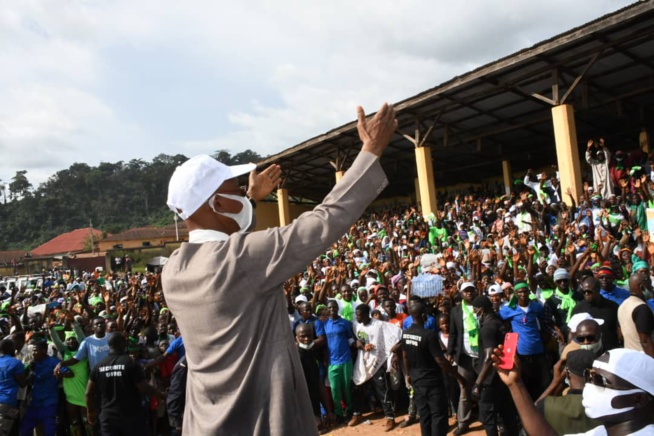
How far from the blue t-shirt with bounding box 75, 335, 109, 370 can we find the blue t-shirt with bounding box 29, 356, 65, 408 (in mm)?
350

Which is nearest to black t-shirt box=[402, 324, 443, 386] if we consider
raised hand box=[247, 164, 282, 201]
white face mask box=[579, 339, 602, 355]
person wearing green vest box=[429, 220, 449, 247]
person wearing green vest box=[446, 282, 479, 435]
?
person wearing green vest box=[446, 282, 479, 435]

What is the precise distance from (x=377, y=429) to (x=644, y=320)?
3.91 meters

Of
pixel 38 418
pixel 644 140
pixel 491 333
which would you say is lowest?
pixel 38 418

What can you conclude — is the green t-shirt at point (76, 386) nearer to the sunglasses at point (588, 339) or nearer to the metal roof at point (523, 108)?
the sunglasses at point (588, 339)

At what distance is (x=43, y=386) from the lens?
6.27m

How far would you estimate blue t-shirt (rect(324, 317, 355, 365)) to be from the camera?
24.6 feet

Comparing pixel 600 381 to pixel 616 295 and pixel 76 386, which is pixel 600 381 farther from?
pixel 76 386

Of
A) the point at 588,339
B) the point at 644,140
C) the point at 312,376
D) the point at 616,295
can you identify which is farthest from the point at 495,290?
the point at 644,140

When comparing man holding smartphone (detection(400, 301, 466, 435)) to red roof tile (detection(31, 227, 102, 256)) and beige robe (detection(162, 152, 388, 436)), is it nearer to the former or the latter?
beige robe (detection(162, 152, 388, 436))

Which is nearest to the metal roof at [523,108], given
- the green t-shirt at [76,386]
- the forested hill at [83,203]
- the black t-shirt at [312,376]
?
the black t-shirt at [312,376]

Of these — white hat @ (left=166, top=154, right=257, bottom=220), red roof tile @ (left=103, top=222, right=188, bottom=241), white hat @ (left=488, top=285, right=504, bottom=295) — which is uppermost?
red roof tile @ (left=103, top=222, right=188, bottom=241)

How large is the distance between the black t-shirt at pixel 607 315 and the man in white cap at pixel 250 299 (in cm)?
460

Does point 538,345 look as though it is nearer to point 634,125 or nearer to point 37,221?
point 634,125

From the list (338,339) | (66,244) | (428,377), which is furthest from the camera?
(66,244)
